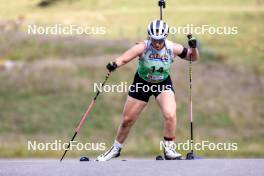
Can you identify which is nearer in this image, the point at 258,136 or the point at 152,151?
the point at 152,151

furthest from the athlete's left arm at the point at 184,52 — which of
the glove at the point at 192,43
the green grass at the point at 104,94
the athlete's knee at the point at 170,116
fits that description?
the green grass at the point at 104,94

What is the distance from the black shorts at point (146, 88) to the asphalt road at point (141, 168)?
67.4 inches

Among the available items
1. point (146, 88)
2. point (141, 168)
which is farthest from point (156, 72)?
point (141, 168)

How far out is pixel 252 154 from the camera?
26875 mm

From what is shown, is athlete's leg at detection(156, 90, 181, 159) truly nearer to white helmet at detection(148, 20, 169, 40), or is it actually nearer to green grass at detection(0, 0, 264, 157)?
white helmet at detection(148, 20, 169, 40)

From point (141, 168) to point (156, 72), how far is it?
2587mm

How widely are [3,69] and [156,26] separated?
89.6 ft

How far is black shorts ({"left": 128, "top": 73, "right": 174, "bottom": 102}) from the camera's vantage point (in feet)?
45.8

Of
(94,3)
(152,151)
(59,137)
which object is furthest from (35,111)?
(94,3)

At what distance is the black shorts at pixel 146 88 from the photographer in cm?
1398

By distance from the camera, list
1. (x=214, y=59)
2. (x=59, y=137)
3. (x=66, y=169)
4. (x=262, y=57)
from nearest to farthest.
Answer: (x=66, y=169) → (x=59, y=137) → (x=214, y=59) → (x=262, y=57)

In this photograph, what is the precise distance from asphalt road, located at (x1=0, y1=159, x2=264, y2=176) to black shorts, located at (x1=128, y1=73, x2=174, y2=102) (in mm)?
1713

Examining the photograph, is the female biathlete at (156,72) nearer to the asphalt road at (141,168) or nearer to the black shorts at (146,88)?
the black shorts at (146,88)

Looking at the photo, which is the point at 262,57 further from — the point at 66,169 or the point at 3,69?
the point at 66,169
